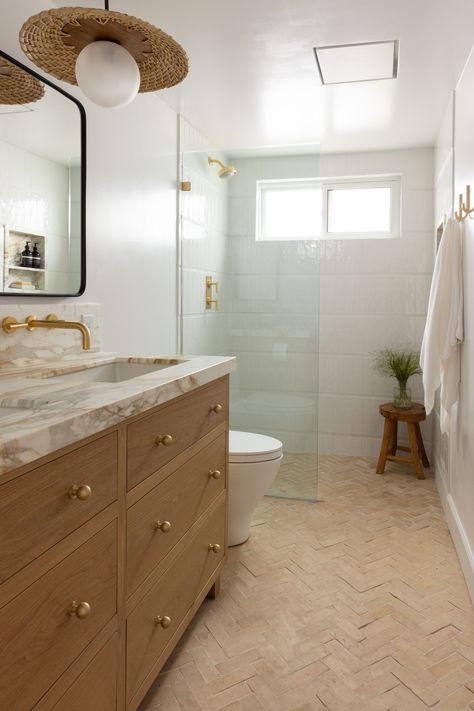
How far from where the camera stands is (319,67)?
2621mm

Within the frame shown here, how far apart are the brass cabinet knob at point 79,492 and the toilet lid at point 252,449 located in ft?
4.73

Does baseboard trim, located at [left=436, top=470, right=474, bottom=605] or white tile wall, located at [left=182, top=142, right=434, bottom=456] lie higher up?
white tile wall, located at [left=182, top=142, right=434, bottom=456]

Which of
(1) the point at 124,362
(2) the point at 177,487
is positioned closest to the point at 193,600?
(2) the point at 177,487

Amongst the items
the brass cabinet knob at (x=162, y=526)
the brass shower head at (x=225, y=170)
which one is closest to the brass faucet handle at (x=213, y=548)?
the brass cabinet knob at (x=162, y=526)

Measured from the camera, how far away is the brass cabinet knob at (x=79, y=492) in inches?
41.0

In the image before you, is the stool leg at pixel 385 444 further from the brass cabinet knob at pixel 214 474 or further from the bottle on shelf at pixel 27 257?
the bottle on shelf at pixel 27 257

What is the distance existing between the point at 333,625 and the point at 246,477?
72cm

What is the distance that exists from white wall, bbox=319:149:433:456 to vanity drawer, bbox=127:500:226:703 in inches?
92.6

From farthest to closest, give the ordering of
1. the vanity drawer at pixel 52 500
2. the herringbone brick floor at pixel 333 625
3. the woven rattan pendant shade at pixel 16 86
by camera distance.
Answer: the woven rattan pendant shade at pixel 16 86
the herringbone brick floor at pixel 333 625
the vanity drawer at pixel 52 500

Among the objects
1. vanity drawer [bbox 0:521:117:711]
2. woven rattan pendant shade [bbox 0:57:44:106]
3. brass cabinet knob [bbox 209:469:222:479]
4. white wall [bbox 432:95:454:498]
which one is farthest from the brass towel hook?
vanity drawer [bbox 0:521:117:711]

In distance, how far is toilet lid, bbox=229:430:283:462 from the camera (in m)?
2.48

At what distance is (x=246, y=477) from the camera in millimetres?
2480

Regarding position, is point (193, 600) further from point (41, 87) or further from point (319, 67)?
point (319, 67)

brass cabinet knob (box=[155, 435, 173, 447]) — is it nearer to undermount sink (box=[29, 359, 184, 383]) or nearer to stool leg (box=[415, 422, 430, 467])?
undermount sink (box=[29, 359, 184, 383])
